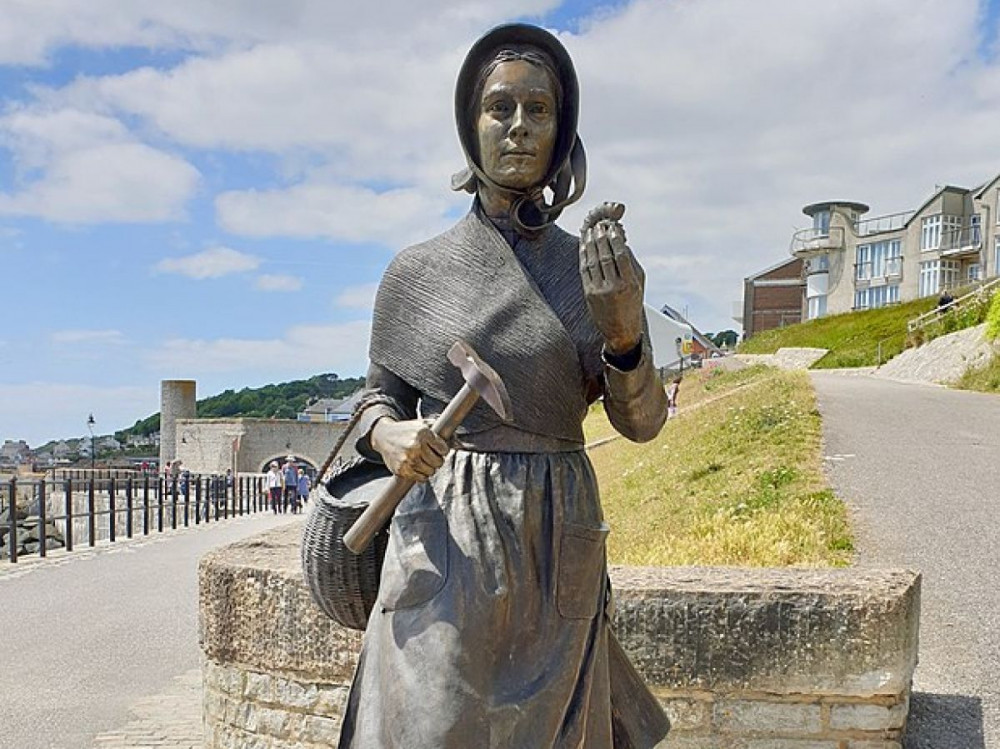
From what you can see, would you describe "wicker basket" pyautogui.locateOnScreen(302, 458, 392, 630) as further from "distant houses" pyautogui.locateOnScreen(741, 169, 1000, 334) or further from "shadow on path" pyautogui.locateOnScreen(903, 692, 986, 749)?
"distant houses" pyautogui.locateOnScreen(741, 169, 1000, 334)

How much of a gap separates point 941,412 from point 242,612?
15.2 meters

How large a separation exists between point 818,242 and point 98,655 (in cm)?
5531

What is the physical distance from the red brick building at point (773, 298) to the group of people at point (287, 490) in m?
44.5

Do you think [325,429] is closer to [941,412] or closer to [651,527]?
[941,412]

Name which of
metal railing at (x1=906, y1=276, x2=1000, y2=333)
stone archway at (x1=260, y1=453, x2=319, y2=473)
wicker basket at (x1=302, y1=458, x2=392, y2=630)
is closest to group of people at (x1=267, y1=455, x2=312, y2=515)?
stone archway at (x1=260, y1=453, x2=319, y2=473)

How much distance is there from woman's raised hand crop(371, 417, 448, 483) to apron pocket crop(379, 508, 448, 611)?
0.13 metres

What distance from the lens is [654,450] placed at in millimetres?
16781

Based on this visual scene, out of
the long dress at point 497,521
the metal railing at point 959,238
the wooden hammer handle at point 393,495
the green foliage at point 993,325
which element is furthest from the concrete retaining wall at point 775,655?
the metal railing at point 959,238

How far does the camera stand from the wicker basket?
2.47m

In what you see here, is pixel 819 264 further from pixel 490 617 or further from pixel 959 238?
pixel 490 617

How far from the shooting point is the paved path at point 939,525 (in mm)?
4918

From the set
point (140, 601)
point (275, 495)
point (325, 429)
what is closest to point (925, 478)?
point (140, 601)

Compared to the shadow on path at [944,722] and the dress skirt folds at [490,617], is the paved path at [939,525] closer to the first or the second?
the shadow on path at [944,722]

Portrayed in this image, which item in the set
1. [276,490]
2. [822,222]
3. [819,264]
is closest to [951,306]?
[276,490]
